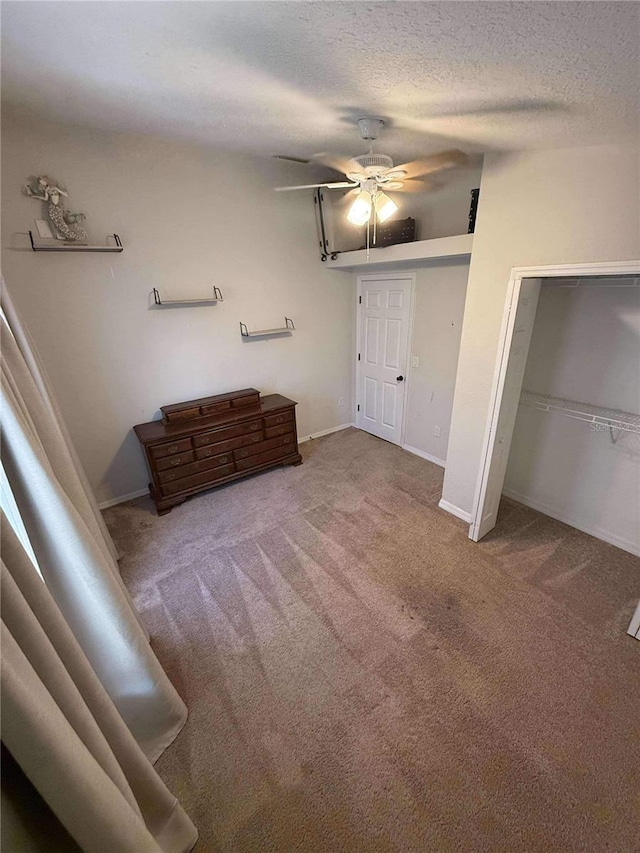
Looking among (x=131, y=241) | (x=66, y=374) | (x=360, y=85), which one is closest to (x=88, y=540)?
(x=360, y=85)

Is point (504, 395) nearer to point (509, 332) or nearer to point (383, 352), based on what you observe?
point (509, 332)

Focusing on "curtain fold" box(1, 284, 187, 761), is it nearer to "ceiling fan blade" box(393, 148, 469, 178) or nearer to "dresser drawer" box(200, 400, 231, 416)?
"dresser drawer" box(200, 400, 231, 416)

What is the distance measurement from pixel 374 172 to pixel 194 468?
8.62 ft

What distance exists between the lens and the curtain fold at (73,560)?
1.00m

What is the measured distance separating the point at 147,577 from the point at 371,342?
3.32m

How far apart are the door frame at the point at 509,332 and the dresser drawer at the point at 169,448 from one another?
244cm

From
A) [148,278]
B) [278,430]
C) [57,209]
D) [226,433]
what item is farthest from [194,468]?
[57,209]

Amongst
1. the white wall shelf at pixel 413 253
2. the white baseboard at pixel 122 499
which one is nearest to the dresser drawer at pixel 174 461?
the white baseboard at pixel 122 499

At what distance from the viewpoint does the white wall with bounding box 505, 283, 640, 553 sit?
7.34 ft

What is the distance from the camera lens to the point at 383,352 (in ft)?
13.2

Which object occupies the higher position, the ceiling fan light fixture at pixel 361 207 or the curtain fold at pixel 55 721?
the ceiling fan light fixture at pixel 361 207

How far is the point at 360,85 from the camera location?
4.27 ft

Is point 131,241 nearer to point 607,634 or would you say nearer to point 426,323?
point 426,323

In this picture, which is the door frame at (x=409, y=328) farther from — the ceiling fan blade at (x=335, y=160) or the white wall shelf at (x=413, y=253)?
the ceiling fan blade at (x=335, y=160)
